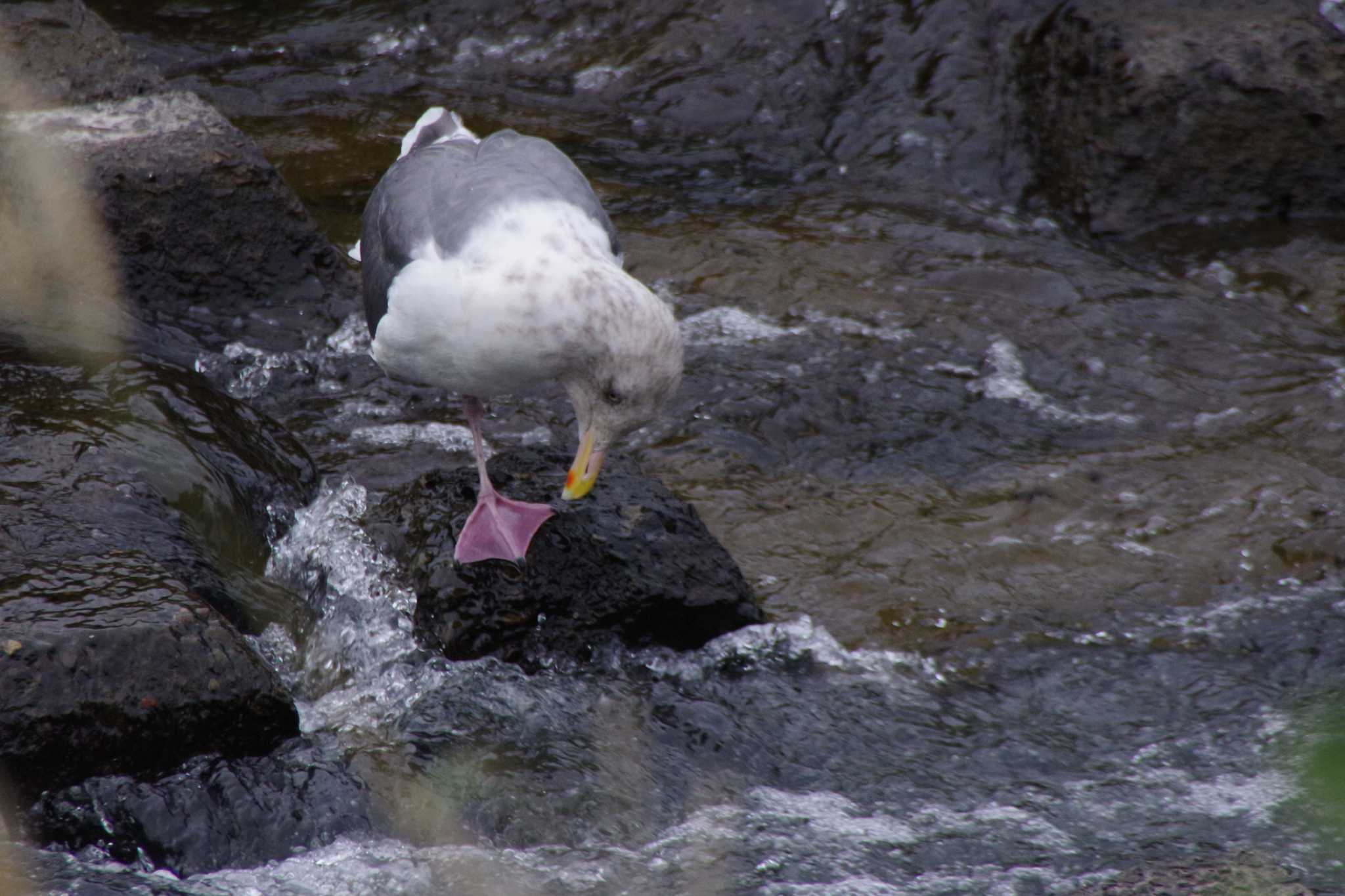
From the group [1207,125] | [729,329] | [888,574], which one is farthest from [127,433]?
[1207,125]

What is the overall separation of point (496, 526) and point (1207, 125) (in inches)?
207

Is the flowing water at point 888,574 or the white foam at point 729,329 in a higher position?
the white foam at point 729,329

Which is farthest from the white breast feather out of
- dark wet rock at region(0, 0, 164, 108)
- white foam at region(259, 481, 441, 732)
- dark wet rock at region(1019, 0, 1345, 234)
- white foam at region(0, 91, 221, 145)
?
dark wet rock at region(1019, 0, 1345, 234)

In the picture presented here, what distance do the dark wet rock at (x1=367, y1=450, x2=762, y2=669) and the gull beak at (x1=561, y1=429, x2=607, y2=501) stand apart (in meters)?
0.29

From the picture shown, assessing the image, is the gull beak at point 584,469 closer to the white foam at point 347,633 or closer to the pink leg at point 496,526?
the pink leg at point 496,526

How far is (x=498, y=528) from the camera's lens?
14.8 feet

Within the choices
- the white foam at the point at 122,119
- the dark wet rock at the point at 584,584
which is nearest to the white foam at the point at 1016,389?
the dark wet rock at the point at 584,584

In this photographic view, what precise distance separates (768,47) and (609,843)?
6.53 meters

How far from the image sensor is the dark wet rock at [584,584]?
4492 millimetres

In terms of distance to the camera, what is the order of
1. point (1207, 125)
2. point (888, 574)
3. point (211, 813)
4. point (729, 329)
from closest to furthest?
point (211, 813) → point (888, 574) → point (729, 329) → point (1207, 125)

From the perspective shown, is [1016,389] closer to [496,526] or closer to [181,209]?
[496,526]

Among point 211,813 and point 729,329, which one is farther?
point 729,329

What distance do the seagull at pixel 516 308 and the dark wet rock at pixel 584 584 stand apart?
12 centimetres

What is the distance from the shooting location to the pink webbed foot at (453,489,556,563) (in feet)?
14.5
